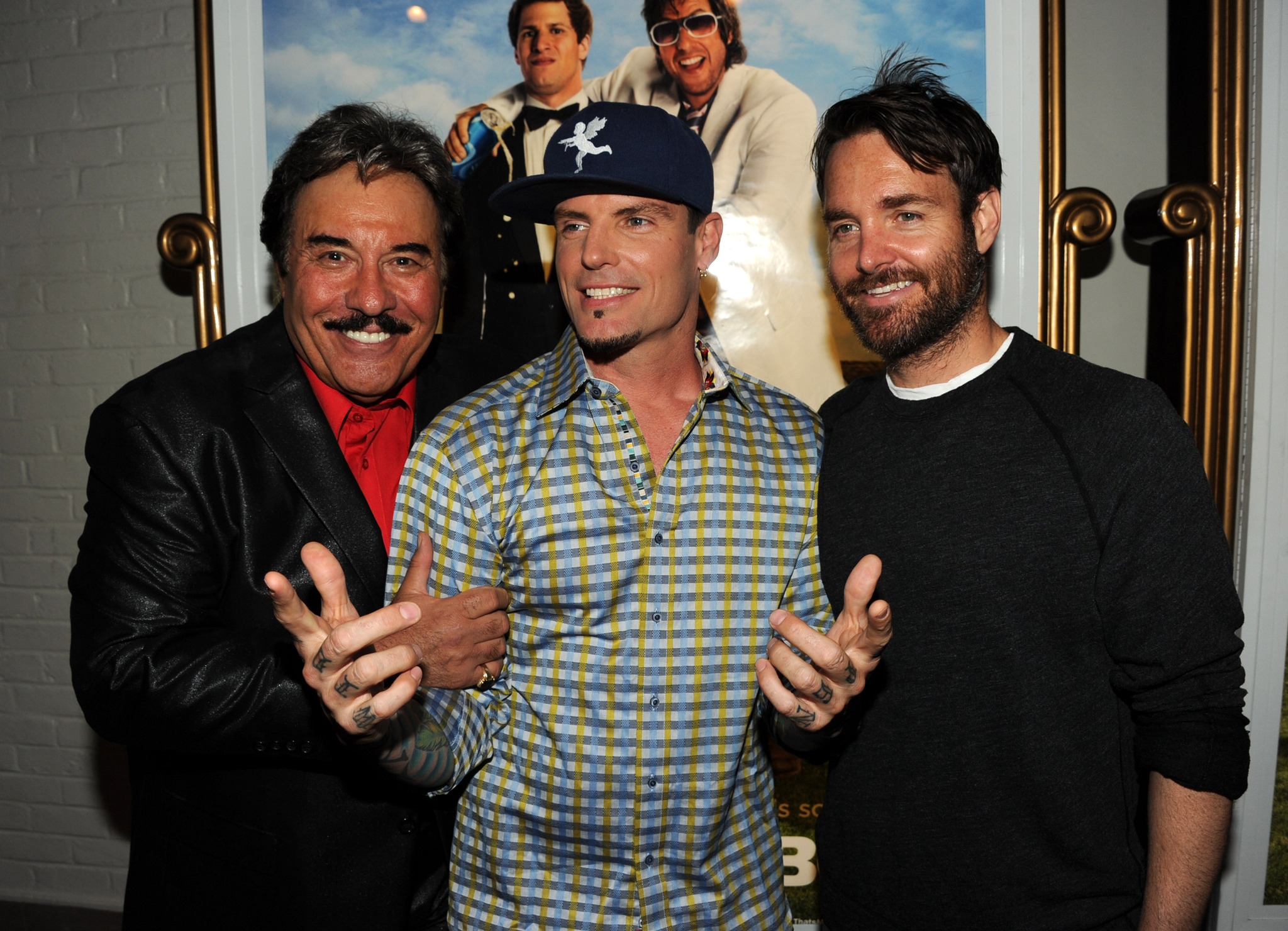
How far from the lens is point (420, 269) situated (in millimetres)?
1757

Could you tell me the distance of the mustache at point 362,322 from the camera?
65.9 inches

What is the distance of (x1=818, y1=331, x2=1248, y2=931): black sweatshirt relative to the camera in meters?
1.30

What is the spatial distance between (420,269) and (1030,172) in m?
1.63

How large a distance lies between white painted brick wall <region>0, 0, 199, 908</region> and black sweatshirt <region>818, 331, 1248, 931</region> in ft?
8.04

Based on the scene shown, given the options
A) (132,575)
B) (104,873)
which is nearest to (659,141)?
(132,575)

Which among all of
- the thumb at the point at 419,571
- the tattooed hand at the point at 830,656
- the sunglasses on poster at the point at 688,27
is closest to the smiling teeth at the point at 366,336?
the thumb at the point at 419,571

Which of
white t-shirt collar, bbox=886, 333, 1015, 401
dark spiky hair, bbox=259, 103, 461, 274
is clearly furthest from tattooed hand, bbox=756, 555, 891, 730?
dark spiky hair, bbox=259, 103, 461, 274

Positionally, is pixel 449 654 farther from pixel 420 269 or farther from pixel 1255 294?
pixel 1255 294

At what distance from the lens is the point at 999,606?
140 centimetres

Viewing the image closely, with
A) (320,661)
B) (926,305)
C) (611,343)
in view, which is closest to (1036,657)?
(926,305)

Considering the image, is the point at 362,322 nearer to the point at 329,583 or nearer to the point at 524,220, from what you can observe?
the point at 524,220

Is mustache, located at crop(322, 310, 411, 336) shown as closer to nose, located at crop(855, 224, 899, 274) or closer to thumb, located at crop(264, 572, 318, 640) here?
thumb, located at crop(264, 572, 318, 640)

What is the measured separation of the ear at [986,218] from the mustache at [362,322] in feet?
3.99

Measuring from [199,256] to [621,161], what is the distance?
1429 millimetres
